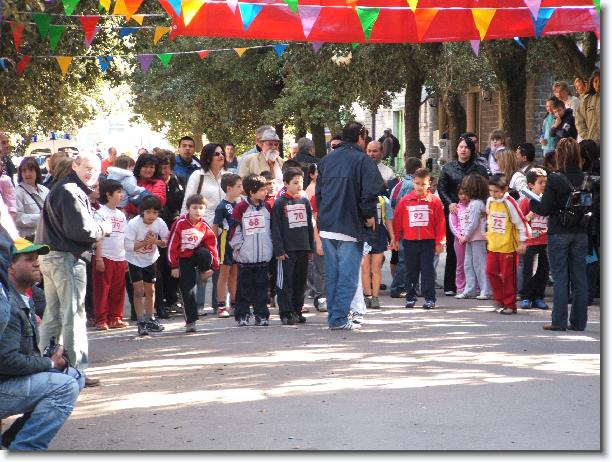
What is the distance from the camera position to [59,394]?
6625 mm

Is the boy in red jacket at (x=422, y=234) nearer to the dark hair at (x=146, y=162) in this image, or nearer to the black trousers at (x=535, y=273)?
the black trousers at (x=535, y=273)

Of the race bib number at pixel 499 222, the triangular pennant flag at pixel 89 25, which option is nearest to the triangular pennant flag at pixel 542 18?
the race bib number at pixel 499 222

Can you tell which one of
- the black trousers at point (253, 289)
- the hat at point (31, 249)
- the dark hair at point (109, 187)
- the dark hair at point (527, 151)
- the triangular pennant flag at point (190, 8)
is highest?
the triangular pennant flag at point (190, 8)

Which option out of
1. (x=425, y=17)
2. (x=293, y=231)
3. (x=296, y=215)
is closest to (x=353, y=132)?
(x=296, y=215)

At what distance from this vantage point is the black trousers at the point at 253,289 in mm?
12617

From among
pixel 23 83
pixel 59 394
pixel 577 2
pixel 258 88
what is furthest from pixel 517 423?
pixel 258 88

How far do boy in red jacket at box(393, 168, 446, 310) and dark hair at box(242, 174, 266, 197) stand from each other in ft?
7.33

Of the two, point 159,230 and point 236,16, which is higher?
point 236,16

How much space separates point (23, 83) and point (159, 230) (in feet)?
40.1

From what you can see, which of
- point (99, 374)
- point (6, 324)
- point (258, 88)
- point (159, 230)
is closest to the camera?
point (6, 324)

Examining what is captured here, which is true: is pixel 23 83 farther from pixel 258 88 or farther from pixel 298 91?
pixel 258 88

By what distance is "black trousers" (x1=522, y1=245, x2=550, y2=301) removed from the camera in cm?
1409

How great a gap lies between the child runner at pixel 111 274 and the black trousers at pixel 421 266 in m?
3.22

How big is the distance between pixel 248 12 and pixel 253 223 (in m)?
2.10
